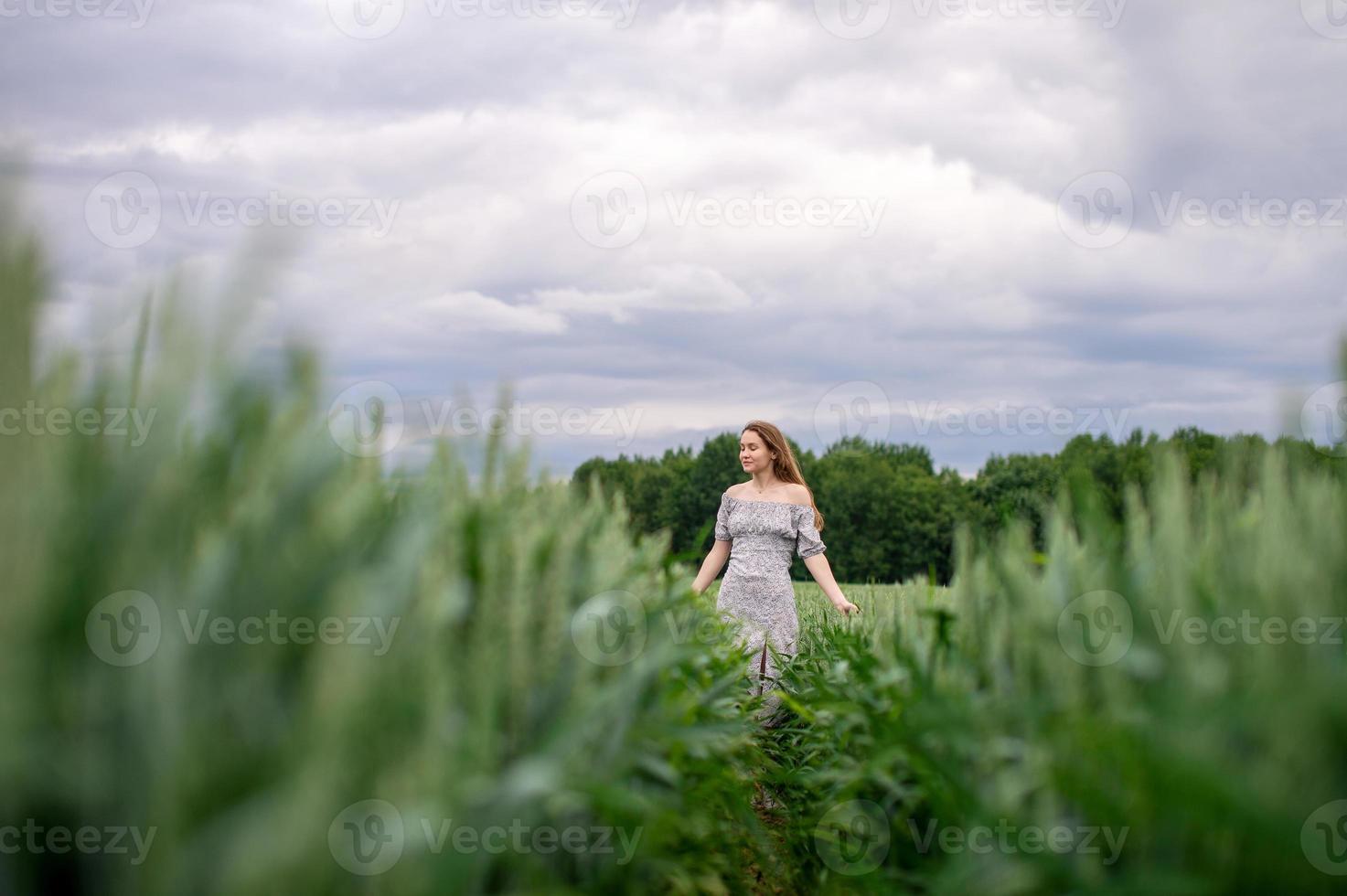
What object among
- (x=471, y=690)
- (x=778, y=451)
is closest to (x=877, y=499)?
(x=778, y=451)

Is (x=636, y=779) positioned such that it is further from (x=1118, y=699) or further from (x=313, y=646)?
(x=1118, y=699)

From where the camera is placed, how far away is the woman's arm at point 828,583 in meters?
6.99

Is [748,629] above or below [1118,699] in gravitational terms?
below

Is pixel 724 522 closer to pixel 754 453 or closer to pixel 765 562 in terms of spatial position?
pixel 765 562

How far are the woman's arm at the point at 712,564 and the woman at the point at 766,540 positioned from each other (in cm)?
1

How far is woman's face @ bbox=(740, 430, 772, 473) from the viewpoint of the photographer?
29.0ft

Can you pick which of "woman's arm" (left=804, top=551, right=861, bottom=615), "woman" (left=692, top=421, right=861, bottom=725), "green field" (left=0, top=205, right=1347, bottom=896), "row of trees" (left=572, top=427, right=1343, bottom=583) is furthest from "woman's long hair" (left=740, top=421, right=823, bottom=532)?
"row of trees" (left=572, top=427, right=1343, bottom=583)

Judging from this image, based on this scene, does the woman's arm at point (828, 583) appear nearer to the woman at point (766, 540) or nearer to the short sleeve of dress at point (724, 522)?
the woman at point (766, 540)

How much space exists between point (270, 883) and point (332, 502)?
0.85 m

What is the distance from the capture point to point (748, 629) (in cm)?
841

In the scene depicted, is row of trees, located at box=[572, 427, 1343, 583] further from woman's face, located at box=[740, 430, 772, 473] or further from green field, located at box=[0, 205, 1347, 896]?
green field, located at box=[0, 205, 1347, 896]

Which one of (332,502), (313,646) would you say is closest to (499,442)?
(332,502)

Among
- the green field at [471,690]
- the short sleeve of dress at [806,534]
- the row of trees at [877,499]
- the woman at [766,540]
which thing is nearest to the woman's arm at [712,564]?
the woman at [766,540]

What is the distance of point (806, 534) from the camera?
8.60 meters
